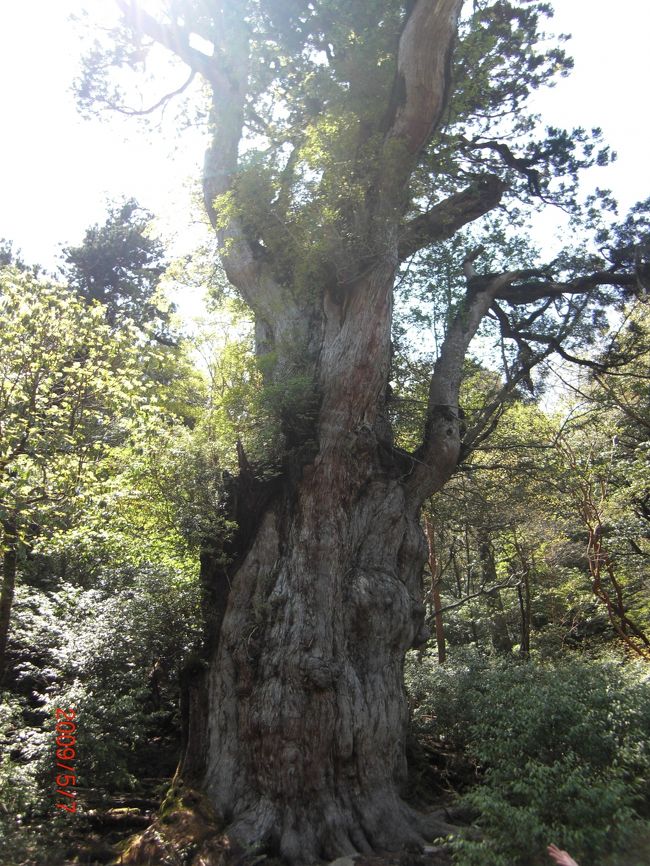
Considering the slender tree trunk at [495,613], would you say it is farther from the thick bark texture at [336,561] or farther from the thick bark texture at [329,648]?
the thick bark texture at [329,648]

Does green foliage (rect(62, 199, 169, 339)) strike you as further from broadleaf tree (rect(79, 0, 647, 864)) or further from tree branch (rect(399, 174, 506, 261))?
tree branch (rect(399, 174, 506, 261))

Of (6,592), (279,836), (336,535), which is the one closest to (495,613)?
(336,535)

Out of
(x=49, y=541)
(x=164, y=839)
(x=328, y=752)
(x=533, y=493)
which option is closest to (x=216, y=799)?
(x=164, y=839)

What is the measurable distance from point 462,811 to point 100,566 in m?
6.63

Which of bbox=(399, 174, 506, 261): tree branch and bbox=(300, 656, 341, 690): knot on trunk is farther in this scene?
bbox=(399, 174, 506, 261): tree branch

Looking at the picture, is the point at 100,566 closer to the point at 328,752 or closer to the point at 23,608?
the point at 23,608

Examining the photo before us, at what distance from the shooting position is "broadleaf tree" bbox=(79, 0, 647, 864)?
6012mm

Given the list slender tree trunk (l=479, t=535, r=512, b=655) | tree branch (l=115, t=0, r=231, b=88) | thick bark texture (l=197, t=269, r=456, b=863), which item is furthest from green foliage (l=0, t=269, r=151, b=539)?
slender tree trunk (l=479, t=535, r=512, b=655)

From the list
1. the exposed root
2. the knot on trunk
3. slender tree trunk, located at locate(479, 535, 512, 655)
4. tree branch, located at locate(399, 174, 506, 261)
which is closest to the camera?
the exposed root

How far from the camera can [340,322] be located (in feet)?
28.6

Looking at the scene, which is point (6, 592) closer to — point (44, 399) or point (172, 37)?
point (44, 399)

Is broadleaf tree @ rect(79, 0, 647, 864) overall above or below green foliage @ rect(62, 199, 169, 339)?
below

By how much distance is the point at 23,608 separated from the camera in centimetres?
870

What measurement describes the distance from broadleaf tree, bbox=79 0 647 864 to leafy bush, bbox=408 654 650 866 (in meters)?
1.13
